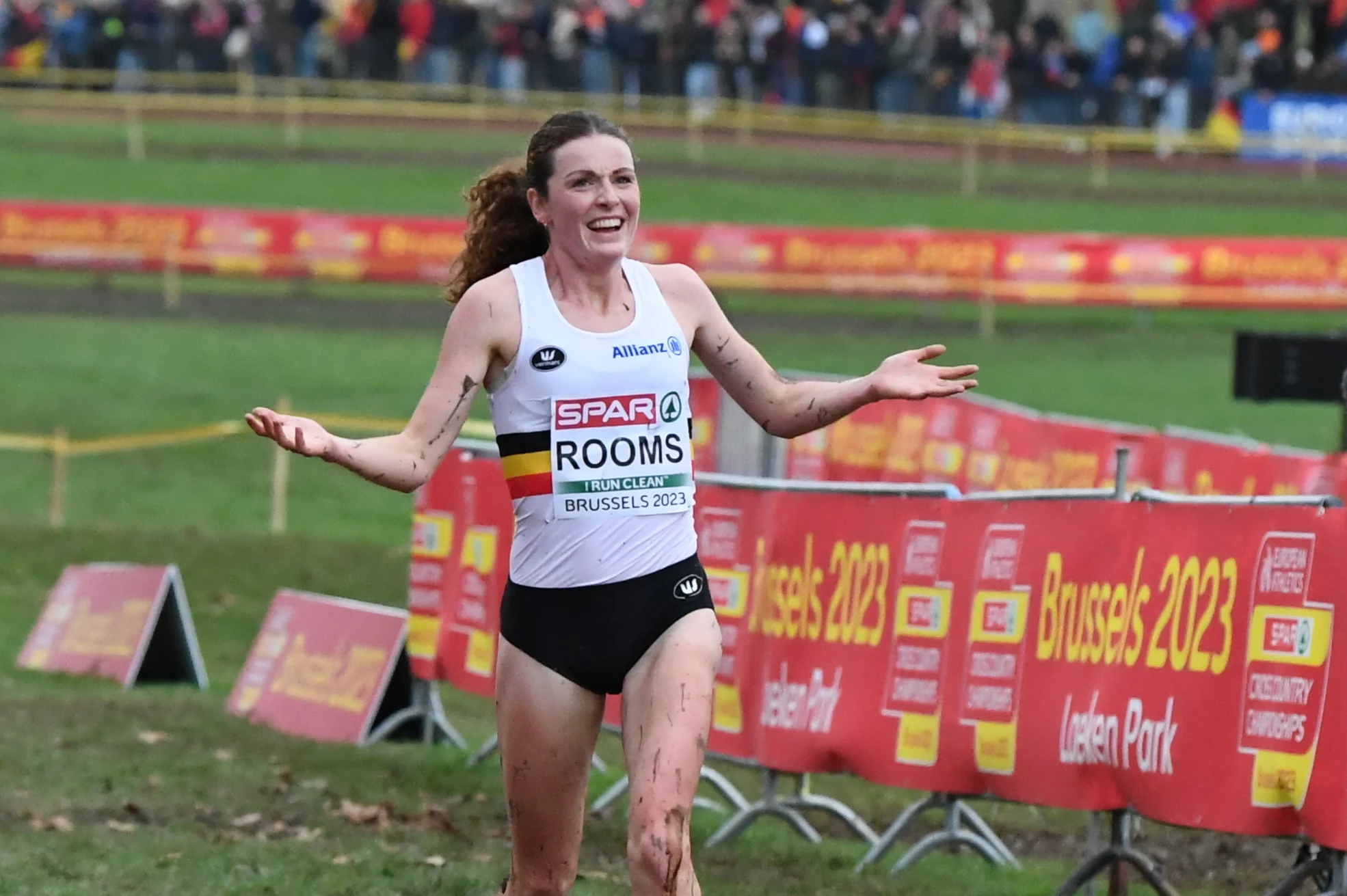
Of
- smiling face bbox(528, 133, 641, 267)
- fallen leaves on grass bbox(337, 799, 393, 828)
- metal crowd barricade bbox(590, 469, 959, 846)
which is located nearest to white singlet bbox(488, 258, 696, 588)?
smiling face bbox(528, 133, 641, 267)

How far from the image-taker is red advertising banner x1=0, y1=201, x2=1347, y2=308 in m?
32.7

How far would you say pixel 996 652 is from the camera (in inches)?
342

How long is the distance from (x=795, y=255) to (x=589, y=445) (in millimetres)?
27980

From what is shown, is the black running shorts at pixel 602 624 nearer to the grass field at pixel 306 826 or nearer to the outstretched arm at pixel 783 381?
the outstretched arm at pixel 783 381

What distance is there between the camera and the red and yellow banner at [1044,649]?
742 centimetres

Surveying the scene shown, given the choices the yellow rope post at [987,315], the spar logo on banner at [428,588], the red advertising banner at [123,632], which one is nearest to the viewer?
the spar logo on banner at [428,588]

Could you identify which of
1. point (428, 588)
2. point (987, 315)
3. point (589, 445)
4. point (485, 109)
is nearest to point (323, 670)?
point (428, 588)

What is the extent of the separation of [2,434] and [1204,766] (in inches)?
740

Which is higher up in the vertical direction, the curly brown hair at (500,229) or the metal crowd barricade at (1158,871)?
the curly brown hair at (500,229)

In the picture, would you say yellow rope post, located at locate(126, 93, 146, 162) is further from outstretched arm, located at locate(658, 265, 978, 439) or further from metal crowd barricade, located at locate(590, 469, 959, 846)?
outstretched arm, located at locate(658, 265, 978, 439)

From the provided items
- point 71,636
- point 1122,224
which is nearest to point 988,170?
point 1122,224

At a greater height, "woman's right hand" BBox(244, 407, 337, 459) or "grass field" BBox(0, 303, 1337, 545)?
"woman's right hand" BBox(244, 407, 337, 459)

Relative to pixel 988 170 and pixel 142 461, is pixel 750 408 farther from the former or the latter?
pixel 988 170

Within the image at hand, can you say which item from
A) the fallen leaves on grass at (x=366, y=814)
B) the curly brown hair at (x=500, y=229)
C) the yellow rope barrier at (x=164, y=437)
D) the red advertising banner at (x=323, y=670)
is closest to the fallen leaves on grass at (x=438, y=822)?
the fallen leaves on grass at (x=366, y=814)
